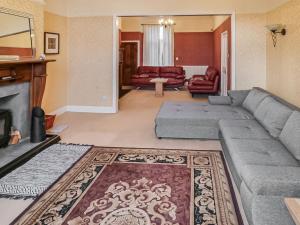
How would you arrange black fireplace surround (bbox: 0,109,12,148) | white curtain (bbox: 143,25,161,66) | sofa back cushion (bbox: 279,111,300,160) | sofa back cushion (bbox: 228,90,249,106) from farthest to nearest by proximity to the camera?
white curtain (bbox: 143,25,161,66) → sofa back cushion (bbox: 228,90,249,106) → black fireplace surround (bbox: 0,109,12,148) → sofa back cushion (bbox: 279,111,300,160)

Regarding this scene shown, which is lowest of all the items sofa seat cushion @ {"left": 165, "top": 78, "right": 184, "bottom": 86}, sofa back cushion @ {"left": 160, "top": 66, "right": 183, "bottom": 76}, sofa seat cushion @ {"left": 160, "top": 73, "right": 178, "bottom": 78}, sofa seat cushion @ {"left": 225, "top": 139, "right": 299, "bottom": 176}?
sofa seat cushion @ {"left": 225, "top": 139, "right": 299, "bottom": 176}

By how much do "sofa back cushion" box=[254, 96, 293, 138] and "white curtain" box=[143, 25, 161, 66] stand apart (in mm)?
9312

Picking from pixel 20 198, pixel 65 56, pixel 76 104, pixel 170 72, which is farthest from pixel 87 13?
pixel 170 72

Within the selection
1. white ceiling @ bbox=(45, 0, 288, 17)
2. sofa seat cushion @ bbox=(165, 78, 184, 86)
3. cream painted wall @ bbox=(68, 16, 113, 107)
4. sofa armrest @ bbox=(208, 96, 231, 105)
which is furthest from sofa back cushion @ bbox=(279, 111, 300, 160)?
sofa seat cushion @ bbox=(165, 78, 184, 86)

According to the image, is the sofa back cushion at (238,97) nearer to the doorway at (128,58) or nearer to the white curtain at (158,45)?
the white curtain at (158,45)

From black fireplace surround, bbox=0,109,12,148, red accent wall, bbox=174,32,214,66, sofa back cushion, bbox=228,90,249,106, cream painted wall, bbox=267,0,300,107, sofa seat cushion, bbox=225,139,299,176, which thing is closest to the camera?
sofa seat cushion, bbox=225,139,299,176

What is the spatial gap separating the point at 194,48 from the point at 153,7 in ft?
20.8

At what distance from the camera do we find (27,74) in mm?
4500

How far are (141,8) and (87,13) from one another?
1.31 m

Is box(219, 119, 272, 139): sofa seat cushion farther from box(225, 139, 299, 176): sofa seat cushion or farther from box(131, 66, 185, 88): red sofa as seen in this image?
box(131, 66, 185, 88): red sofa

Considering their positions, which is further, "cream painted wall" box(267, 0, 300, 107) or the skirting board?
the skirting board

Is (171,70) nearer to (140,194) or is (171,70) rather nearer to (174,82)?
(174,82)

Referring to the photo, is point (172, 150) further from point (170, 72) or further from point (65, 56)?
point (170, 72)

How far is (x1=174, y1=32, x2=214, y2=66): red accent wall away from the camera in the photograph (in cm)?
1273
